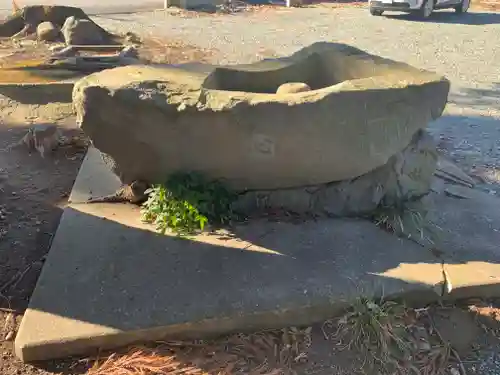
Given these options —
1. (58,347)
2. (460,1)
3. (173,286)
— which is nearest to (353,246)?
(173,286)

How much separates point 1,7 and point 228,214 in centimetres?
1306

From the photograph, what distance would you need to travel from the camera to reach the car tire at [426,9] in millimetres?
13941

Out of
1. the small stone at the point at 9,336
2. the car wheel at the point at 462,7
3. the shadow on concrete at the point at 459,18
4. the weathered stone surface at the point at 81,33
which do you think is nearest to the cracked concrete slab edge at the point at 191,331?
the small stone at the point at 9,336

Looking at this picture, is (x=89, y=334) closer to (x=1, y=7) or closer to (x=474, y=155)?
(x=474, y=155)

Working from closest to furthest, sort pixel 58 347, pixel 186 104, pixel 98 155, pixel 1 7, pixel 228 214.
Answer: pixel 58 347
pixel 186 104
pixel 228 214
pixel 98 155
pixel 1 7

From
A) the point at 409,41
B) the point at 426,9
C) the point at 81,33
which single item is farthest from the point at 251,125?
the point at 426,9

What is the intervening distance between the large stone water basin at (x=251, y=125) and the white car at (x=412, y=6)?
421 inches

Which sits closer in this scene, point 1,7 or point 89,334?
point 89,334

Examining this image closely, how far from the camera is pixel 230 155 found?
3.64 m

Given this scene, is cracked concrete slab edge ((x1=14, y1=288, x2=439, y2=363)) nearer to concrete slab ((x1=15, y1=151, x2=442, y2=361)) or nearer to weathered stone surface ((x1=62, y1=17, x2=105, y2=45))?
concrete slab ((x1=15, y1=151, x2=442, y2=361))

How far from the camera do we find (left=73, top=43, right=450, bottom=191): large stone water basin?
3.49 m

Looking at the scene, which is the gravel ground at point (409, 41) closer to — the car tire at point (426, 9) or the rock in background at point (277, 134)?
the car tire at point (426, 9)

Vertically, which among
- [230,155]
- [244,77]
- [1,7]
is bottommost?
[1,7]

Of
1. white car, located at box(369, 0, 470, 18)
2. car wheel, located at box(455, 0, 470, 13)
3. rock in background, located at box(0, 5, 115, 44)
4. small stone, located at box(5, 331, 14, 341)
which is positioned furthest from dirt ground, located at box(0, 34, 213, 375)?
car wheel, located at box(455, 0, 470, 13)
